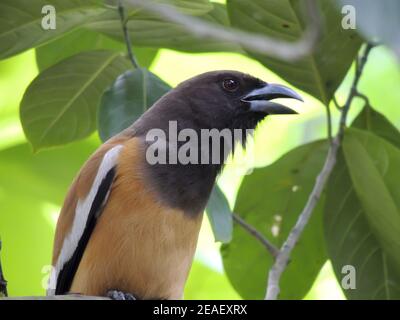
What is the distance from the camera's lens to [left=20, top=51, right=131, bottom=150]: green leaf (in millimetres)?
4762

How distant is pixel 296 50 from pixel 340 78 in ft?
8.75

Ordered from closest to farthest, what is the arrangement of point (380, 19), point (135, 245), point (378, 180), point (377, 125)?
point (380, 19)
point (135, 245)
point (378, 180)
point (377, 125)

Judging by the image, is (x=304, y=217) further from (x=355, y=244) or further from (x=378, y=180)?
(x=355, y=244)

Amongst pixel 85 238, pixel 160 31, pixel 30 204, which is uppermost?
pixel 160 31

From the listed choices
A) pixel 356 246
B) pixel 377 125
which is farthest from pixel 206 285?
pixel 377 125

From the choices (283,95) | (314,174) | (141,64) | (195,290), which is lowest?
(195,290)

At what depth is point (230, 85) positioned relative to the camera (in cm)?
491

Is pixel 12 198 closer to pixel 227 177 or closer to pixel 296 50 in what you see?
pixel 227 177

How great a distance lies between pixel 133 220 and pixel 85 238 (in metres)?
0.35

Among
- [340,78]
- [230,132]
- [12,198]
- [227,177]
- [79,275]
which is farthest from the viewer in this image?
[227,177]

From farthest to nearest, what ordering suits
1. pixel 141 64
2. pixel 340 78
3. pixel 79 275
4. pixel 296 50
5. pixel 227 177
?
pixel 227 177 < pixel 141 64 < pixel 340 78 < pixel 79 275 < pixel 296 50

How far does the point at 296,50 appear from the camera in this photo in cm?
192

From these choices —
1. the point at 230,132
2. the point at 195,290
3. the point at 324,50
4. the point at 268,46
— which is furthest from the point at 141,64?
the point at 268,46

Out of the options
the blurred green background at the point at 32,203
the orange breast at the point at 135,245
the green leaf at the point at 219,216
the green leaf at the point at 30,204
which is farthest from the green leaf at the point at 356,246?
the green leaf at the point at 30,204
